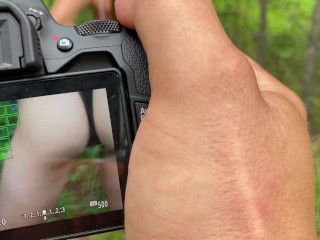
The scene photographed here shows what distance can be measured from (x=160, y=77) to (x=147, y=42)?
2.8 inches

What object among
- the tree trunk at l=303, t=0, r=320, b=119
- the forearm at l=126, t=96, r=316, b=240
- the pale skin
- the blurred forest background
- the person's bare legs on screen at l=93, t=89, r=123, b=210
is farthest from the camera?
the blurred forest background

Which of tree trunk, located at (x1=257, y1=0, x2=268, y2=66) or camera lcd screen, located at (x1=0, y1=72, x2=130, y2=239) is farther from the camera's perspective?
tree trunk, located at (x1=257, y1=0, x2=268, y2=66)

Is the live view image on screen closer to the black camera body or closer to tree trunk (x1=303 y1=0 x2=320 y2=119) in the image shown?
the black camera body

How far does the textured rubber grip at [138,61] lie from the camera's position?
0.95 meters

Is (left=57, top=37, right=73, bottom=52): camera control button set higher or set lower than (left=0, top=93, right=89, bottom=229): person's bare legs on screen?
higher

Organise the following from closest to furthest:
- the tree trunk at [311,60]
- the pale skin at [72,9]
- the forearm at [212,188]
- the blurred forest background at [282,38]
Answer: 1. the forearm at [212,188]
2. the pale skin at [72,9]
3. the tree trunk at [311,60]
4. the blurred forest background at [282,38]

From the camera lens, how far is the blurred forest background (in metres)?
1.99

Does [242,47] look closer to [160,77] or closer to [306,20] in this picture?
[306,20]

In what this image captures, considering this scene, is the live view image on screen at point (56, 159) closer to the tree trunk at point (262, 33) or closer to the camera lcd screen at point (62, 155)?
the camera lcd screen at point (62, 155)

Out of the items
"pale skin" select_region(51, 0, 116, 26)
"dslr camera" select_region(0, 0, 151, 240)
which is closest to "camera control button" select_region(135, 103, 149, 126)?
"dslr camera" select_region(0, 0, 151, 240)

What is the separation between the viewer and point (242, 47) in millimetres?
2098

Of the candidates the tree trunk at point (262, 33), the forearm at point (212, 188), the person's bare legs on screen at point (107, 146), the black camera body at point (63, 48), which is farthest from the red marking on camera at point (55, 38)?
the tree trunk at point (262, 33)

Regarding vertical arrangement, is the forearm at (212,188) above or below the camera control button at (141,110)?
below

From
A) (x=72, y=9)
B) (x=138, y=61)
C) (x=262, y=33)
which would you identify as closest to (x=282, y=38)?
(x=262, y=33)
